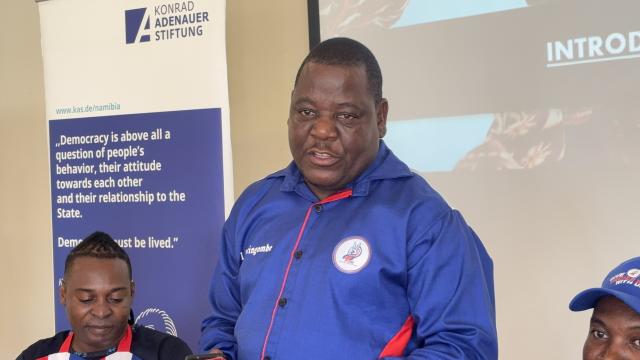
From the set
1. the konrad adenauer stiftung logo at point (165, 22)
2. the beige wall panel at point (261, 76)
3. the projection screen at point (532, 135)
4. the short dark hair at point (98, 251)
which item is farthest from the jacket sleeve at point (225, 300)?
the beige wall panel at point (261, 76)

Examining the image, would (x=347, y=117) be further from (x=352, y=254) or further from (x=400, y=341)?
(x=400, y=341)

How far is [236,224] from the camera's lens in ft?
5.75

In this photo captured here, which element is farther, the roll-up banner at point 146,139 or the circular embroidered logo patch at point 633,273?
the roll-up banner at point 146,139

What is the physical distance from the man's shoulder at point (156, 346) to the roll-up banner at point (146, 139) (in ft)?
2.17

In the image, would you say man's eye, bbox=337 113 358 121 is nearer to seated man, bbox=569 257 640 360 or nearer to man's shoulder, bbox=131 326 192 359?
seated man, bbox=569 257 640 360

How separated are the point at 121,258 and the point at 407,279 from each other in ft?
4.29

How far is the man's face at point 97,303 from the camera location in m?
2.30

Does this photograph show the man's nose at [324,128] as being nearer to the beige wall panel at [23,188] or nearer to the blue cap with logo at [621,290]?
the blue cap with logo at [621,290]

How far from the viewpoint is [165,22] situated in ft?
10.0

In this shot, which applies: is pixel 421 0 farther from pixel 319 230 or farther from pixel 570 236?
pixel 319 230

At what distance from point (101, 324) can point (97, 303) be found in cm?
7

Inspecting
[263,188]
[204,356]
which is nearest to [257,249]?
[263,188]

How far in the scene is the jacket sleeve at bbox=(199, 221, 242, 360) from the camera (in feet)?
5.61

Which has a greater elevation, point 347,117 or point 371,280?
point 347,117
